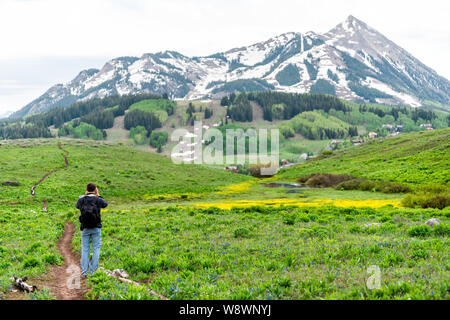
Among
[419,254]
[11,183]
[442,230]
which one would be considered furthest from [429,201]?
[11,183]

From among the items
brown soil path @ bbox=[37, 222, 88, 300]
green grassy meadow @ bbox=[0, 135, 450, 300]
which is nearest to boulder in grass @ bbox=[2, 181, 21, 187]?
green grassy meadow @ bbox=[0, 135, 450, 300]

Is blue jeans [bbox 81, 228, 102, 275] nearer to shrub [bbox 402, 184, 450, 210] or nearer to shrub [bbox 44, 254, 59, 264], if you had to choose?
shrub [bbox 44, 254, 59, 264]

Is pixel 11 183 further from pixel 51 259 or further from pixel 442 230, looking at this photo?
pixel 442 230

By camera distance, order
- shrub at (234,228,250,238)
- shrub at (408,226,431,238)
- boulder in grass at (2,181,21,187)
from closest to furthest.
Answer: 1. shrub at (408,226,431,238)
2. shrub at (234,228,250,238)
3. boulder in grass at (2,181,21,187)

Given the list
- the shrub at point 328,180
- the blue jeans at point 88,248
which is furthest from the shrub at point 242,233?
the shrub at point 328,180

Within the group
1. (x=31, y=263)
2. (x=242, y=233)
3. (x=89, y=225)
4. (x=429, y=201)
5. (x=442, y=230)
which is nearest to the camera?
(x=89, y=225)

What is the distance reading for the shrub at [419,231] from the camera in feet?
53.7

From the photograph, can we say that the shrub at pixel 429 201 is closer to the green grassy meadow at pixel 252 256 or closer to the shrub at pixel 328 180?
the green grassy meadow at pixel 252 256

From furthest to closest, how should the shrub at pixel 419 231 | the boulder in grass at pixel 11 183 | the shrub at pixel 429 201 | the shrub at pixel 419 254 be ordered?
the boulder in grass at pixel 11 183, the shrub at pixel 429 201, the shrub at pixel 419 231, the shrub at pixel 419 254

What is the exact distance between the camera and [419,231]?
16.5m

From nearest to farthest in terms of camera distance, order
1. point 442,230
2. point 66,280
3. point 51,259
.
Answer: point 66,280, point 51,259, point 442,230

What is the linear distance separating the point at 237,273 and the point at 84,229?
22.7ft

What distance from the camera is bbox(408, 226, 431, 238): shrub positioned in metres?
16.4
